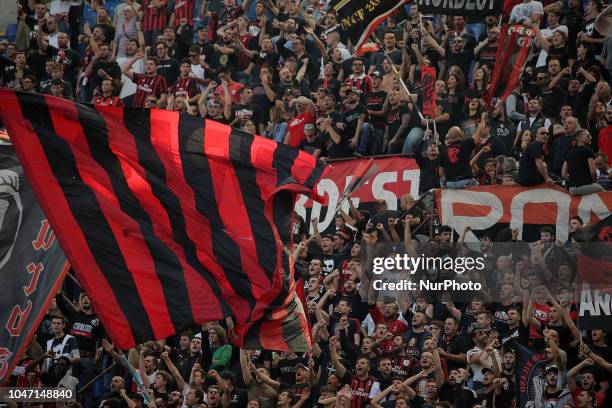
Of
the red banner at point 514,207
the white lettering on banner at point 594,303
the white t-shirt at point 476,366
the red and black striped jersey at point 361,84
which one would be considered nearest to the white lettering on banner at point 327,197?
the red and black striped jersey at point 361,84

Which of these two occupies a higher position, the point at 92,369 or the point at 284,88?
the point at 284,88

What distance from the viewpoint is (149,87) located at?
24.3 meters

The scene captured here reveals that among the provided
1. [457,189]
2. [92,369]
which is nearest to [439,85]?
[457,189]

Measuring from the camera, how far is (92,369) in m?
19.1

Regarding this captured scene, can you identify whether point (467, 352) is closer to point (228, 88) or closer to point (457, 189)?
point (457, 189)

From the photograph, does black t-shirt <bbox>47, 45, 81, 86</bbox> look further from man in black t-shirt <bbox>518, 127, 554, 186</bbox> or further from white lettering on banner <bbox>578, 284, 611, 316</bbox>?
white lettering on banner <bbox>578, 284, 611, 316</bbox>

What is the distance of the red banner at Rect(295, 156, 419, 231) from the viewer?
65.4 ft

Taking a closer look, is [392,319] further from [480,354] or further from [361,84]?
[361,84]

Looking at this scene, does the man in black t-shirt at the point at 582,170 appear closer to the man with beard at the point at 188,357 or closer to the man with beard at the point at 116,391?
the man with beard at the point at 188,357

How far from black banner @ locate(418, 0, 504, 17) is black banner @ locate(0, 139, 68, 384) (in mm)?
9565

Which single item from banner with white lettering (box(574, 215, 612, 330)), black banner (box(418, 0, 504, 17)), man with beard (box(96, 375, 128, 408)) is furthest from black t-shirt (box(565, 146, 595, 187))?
man with beard (box(96, 375, 128, 408))

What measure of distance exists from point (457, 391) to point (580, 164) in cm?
360

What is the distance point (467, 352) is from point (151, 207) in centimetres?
619

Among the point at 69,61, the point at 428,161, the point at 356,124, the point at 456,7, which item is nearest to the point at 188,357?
the point at 428,161
